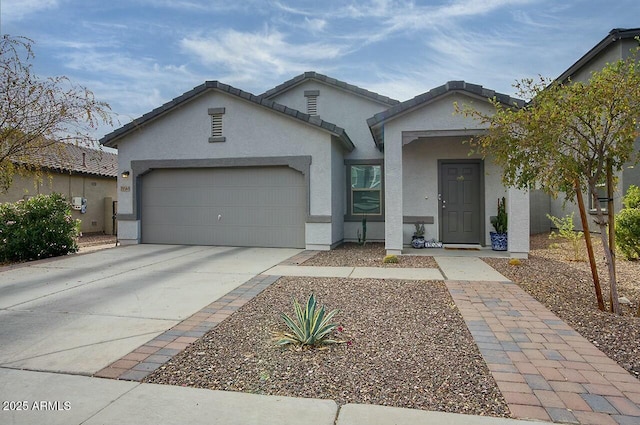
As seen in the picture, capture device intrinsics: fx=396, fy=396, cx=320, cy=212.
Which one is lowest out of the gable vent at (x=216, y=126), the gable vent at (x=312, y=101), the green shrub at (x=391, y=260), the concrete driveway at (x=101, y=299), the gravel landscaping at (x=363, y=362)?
the gravel landscaping at (x=363, y=362)

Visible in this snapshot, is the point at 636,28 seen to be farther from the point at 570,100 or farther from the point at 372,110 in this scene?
the point at 570,100

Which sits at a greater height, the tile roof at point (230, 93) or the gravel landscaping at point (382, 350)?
the tile roof at point (230, 93)

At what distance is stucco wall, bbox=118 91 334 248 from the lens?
10703 mm

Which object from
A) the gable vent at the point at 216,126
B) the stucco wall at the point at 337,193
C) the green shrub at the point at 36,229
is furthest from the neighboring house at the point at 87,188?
the stucco wall at the point at 337,193

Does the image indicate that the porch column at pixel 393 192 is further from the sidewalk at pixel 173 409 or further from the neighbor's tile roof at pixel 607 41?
the sidewalk at pixel 173 409

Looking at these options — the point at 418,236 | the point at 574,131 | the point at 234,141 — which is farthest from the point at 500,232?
the point at 234,141

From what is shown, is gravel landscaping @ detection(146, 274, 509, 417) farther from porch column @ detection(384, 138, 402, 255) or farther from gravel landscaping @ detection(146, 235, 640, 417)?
porch column @ detection(384, 138, 402, 255)

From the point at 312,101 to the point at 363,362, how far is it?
1138 centimetres

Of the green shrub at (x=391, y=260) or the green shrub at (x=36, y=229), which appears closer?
the green shrub at (x=391, y=260)

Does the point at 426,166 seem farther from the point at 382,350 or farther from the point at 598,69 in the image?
the point at 382,350

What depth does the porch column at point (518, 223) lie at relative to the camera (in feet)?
28.5

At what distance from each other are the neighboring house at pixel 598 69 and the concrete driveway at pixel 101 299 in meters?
7.75

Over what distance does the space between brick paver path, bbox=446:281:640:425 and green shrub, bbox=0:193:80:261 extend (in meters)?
9.56

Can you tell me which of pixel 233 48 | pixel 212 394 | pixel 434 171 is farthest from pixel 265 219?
pixel 212 394
